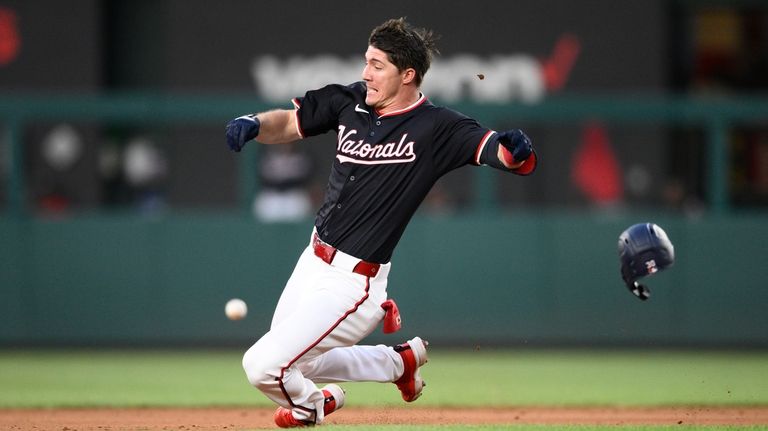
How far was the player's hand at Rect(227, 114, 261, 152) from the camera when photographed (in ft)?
18.7

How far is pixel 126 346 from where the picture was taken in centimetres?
1151

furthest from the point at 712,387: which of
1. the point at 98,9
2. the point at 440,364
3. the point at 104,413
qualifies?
Result: the point at 98,9

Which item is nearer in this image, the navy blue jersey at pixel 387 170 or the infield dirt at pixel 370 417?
the navy blue jersey at pixel 387 170

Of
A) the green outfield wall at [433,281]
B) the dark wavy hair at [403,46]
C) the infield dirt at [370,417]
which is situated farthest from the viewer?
the green outfield wall at [433,281]

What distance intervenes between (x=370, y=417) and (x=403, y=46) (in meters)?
2.26

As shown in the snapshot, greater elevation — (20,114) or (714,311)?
(20,114)

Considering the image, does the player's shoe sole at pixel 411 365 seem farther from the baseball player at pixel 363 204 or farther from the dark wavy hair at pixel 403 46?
the dark wavy hair at pixel 403 46

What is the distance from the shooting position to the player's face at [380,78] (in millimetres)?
5859

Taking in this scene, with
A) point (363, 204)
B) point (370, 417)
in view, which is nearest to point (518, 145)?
point (363, 204)

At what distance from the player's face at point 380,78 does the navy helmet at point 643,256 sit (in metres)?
1.37

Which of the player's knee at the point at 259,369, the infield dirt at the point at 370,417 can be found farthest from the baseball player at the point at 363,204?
the infield dirt at the point at 370,417

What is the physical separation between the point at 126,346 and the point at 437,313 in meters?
2.89

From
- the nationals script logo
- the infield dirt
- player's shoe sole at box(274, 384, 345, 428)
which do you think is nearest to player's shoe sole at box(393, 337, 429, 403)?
the infield dirt

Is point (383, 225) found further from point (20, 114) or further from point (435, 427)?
point (20, 114)
